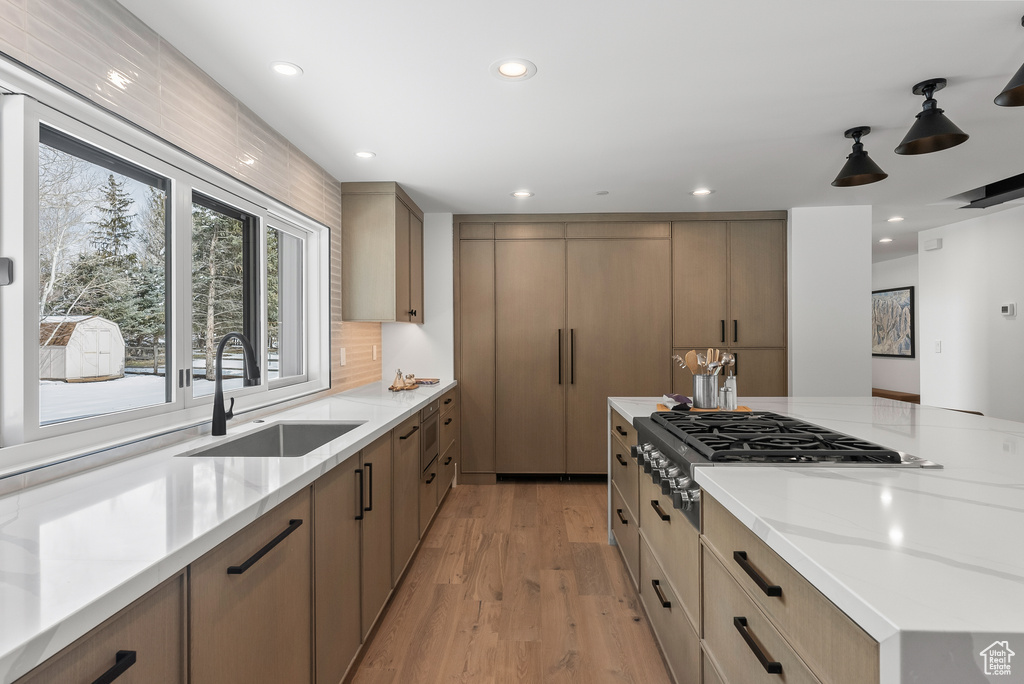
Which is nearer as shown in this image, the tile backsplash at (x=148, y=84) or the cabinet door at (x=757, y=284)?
the tile backsplash at (x=148, y=84)

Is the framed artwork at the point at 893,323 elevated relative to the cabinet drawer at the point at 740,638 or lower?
elevated

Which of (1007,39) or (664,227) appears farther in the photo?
(664,227)

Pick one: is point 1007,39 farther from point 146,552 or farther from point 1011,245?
point 1011,245

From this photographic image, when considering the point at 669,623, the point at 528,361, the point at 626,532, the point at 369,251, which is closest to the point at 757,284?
the point at 528,361

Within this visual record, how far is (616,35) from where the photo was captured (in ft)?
6.22

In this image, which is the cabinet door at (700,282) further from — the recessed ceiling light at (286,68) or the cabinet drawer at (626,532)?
the recessed ceiling light at (286,68)

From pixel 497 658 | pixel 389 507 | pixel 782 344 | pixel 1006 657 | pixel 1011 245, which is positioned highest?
pixel 1011 245

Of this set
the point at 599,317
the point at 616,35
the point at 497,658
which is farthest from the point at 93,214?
the point at 599,317

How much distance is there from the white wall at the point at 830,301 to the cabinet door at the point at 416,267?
10.3 feet

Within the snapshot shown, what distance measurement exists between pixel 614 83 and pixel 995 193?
3.79 metres

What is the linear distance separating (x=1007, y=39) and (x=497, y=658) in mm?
2997

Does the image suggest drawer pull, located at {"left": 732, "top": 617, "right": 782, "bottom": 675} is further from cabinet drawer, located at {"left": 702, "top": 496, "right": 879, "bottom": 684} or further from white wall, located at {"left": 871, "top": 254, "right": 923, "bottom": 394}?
white wall, located at {"left": 871, "top": 254, "right": 923, "bottom": 394}

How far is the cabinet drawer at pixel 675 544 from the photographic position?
1524 millimetres

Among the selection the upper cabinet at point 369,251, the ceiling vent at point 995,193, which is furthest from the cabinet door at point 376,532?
the ceiling vent at point 995,193
